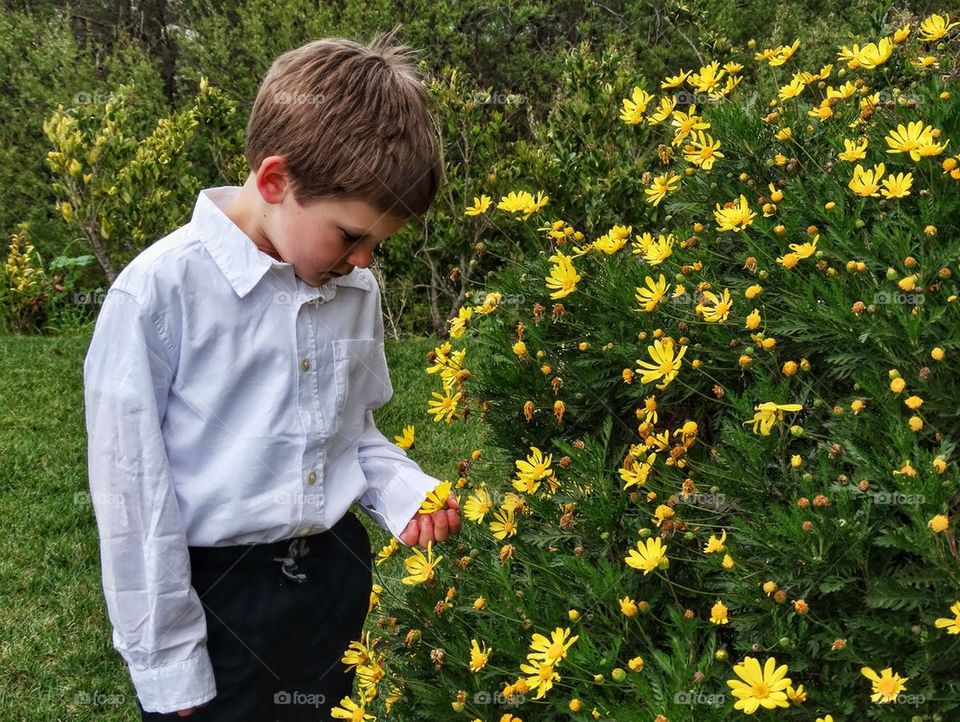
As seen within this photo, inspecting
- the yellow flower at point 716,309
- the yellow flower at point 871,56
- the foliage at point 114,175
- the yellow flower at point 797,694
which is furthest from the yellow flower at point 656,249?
the foliage at point 114,175

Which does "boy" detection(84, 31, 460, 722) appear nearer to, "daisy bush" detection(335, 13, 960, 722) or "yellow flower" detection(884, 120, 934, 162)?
"daisy bush" detection(335, 13, 960, 722)

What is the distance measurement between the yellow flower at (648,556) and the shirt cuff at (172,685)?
78 centimetres

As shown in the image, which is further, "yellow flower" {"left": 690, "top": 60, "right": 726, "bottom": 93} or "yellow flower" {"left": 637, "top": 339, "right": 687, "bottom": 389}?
"yellow flower" {"left": 690, "top": 60, "right": 726, "bottom": 93}

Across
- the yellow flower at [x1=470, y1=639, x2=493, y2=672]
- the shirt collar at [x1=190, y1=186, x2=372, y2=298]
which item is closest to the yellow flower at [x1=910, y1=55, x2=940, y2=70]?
the shirt collar at [x1=190, y1=186, x2=372, y2=298]

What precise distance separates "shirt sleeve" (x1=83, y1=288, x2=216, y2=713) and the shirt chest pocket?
0.35 metres

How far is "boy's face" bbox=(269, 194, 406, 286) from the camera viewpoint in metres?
1.75

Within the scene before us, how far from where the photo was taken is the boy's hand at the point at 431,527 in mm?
1966

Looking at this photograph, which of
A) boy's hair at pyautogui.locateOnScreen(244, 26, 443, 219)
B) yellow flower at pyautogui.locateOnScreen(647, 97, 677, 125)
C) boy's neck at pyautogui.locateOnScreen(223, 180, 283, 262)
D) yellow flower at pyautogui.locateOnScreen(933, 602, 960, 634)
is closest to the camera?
yellow flower at pyautogui.locateOnScreen(933, 602, 960, 634)

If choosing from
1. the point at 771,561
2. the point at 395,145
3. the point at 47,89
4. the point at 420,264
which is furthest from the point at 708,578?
the point at 47,89

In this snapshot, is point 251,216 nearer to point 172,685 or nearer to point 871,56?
point 172,685

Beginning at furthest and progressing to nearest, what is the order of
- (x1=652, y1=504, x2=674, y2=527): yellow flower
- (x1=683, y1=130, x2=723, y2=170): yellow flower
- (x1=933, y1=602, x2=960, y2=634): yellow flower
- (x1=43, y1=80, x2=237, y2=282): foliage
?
(x1=43, y1=80, x2=237, y2=282): foliage, (x1=683, y1=130, x2=723, y2=170): yellow flower, (x1=652, y1=504, x2=674, y2=527): yellow flower, (x1=933, y1=602, x2=960, y2=634): yellow flower

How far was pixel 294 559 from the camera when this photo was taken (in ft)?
6.31

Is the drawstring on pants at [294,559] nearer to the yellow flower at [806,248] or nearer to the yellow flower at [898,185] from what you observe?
the yellow flower at [806,248]

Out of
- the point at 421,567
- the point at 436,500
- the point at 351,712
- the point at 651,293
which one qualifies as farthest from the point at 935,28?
the point at 351,712
